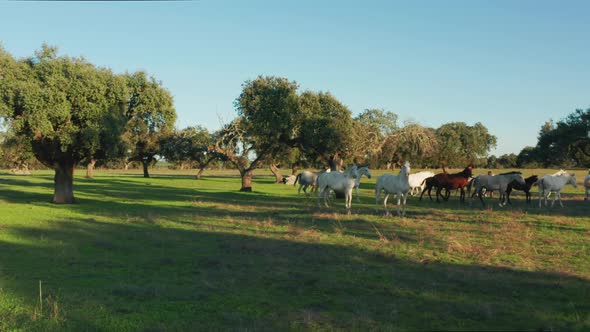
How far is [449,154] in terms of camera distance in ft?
362

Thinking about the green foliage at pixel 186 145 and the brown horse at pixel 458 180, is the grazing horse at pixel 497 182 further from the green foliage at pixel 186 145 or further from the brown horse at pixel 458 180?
the green foliage at pixel 186 145

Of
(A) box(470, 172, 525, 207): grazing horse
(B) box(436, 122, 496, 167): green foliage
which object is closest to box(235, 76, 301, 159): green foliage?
(A) box(470, 172, 525, 207): grazing horse

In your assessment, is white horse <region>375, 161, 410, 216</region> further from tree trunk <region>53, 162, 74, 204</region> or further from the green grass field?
tree trunk <region>53, 162, 74, 204</region>

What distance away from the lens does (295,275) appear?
31.4ft

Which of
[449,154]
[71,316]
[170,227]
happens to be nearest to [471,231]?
[170,227]

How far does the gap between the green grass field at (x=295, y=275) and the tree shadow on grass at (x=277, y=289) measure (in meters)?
0.03

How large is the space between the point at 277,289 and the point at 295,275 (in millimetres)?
1050

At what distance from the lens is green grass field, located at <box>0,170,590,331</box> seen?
691 centimetres

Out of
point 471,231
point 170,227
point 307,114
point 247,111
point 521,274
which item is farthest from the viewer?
point 247,111

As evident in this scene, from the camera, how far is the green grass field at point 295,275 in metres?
6.91

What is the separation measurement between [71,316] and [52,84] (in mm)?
20249

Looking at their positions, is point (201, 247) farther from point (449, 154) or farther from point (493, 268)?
point (449, 154)

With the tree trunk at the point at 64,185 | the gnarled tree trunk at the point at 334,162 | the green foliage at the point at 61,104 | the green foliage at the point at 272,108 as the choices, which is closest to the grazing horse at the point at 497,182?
the gnarled tree trunk at the point at 334,162

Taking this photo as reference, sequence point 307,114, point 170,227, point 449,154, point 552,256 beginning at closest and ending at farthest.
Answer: point 552,256
point 170,227
point 307,114
point 449,154
